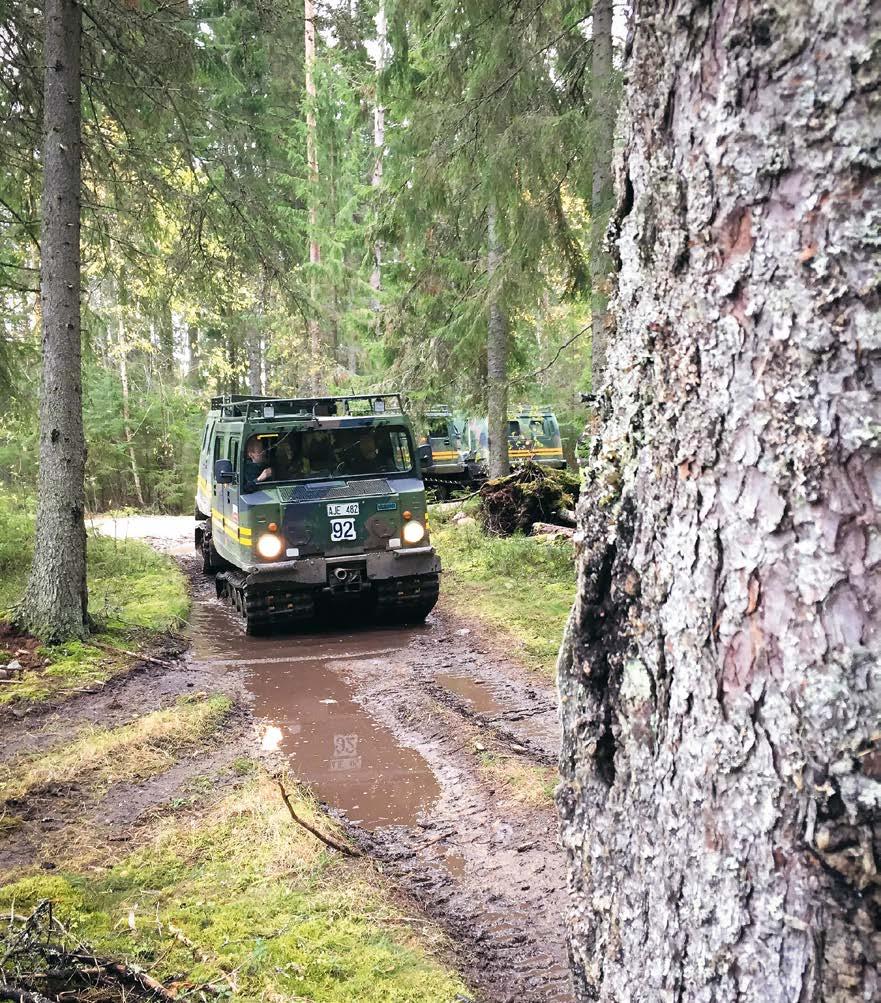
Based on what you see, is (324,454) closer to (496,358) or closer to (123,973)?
(496,358)

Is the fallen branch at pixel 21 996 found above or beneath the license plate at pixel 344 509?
beneath

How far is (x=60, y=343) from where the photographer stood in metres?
7.90

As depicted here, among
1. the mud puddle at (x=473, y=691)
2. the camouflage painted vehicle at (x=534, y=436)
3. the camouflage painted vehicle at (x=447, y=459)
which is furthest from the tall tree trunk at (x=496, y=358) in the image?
the mud puddle at (x=473, y=691)

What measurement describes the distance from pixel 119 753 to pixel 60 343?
426cm

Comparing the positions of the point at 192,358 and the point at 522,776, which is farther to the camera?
the point at 192,358

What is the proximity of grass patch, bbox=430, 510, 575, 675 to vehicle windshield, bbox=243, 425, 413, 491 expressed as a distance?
77.2 inches

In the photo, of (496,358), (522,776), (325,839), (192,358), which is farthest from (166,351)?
(325,839)

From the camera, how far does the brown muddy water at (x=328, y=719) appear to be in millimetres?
4953

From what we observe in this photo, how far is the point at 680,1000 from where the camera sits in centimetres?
134

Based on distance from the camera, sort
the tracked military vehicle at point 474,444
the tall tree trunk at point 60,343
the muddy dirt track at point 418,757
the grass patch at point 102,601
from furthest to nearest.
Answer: the tracked military vehicle at point 474,444
the tall tree trunk at point 60,343
the grass patch at point 102,601
the muddy dirt track at point 418,757

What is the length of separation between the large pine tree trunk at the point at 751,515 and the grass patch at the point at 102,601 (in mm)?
6497

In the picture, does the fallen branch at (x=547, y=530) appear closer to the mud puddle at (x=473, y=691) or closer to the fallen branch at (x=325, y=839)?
the mud puddle at (x=473, y=691)

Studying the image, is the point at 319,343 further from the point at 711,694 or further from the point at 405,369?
the point at 711,694

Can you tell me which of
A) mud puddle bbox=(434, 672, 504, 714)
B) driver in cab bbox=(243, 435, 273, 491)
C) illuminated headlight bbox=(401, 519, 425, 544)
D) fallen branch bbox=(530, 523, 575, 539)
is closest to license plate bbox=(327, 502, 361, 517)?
illuminated headlight bbox=(401, 519, 425, 544)
